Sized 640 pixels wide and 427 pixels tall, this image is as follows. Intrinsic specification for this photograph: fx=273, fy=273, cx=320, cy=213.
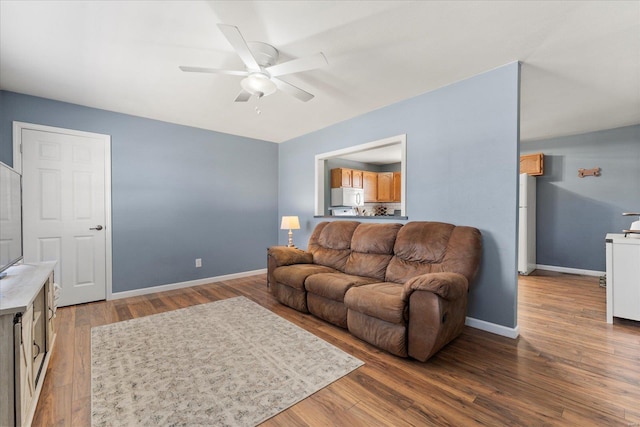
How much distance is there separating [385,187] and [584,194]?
150 inches

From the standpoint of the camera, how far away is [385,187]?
7203mm

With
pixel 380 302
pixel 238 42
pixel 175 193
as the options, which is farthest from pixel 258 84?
pixel 175 193

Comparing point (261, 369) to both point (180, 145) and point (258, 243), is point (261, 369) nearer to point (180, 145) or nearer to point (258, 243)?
point (258, 243)

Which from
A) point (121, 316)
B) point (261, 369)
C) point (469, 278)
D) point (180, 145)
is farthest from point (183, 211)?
point (469, 278)

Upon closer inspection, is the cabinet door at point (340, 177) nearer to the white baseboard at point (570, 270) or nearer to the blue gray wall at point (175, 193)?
the blue gray wall at point (175, 193)

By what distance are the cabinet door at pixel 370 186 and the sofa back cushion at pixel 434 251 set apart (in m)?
3.65

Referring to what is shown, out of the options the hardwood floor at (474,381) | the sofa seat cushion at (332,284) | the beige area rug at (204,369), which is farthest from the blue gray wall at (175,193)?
the sofa seat cushion at (332,284)

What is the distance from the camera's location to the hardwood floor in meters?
1.56

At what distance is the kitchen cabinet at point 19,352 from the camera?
127 cm

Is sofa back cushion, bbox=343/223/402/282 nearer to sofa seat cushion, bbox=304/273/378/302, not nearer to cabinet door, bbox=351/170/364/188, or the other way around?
sofa seat cushion, bbox=304/273/378/302

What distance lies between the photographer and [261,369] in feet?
6.66

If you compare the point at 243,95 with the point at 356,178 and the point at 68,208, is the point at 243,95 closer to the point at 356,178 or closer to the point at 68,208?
the point at 68,208

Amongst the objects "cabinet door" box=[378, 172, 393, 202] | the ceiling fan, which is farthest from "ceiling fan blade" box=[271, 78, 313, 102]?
"cabinet door" box=[378, 172, 393, 202]

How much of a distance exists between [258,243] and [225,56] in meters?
3.40
